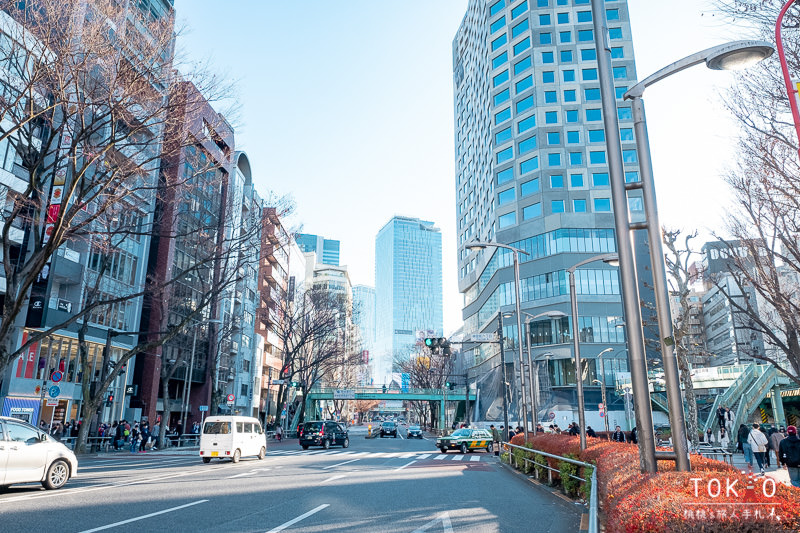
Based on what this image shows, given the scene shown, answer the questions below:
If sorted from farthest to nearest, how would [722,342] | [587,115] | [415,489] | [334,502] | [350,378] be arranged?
[350,378], [722,342], [587,115], [415,489], [334,502]

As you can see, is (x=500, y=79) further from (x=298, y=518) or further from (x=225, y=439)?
(x=298, y=518)

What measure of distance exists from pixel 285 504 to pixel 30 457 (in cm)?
558

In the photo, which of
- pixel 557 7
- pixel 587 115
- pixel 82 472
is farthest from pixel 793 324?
pixel 557 7

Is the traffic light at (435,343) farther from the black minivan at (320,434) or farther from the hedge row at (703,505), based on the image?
the hedge row at (703,505)

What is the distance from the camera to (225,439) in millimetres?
23000

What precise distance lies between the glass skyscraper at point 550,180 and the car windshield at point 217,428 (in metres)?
38.5

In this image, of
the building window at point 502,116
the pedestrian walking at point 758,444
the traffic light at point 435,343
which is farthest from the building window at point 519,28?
the pedestrian walking at point 758,444

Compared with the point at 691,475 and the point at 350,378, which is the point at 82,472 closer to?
the point at 691,475

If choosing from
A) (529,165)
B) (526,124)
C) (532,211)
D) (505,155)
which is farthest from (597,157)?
(505,155)

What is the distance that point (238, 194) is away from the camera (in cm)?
5691

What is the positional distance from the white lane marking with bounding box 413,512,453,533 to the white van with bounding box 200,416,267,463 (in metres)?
15.3

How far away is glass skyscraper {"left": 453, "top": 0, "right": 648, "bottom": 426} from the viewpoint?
6075 centimetres

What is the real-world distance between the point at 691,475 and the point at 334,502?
7.02 meters

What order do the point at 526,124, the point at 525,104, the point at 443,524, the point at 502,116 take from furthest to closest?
the point at 502,116 → the point at 525,104 → the point at 526,124 → the point at 443,524
